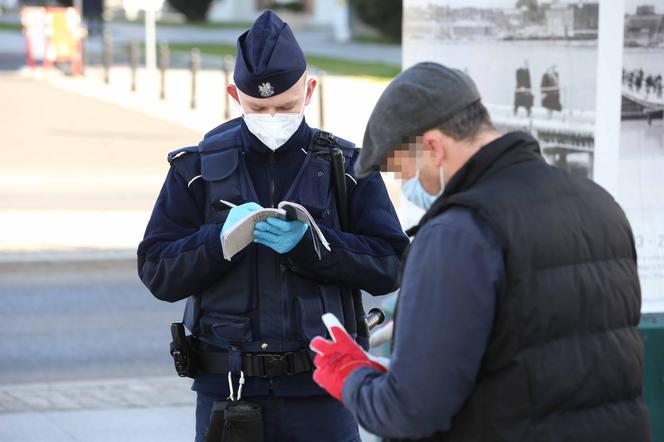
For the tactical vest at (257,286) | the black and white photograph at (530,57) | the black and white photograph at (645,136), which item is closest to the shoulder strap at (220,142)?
the tactical vest at (257,286)

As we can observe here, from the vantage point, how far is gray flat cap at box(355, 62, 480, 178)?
2598 mm

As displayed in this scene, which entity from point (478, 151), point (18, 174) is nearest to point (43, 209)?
point (18, 174)

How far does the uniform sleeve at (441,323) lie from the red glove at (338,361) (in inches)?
9.1

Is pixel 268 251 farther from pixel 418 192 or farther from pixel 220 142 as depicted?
pixel 418 192

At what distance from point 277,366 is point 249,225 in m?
0.42

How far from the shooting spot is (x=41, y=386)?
23.4ft

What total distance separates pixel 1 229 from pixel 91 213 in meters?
1.14

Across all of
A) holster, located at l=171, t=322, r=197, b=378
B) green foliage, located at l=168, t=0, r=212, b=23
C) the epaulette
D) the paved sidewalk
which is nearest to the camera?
holster, located at l=171, t=322, r=197, b=378

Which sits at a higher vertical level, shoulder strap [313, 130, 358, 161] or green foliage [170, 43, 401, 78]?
shoulder strap [313, 130, 358, 161]

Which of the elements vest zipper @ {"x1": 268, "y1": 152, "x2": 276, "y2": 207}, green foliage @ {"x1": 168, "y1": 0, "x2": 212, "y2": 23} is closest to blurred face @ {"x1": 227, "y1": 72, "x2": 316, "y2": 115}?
vest zipper @ {"x1": 268, "y1": 152, "x2": 276, "y2": 207}

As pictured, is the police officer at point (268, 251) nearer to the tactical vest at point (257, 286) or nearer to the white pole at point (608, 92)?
the tactical vest at point (257, 286)

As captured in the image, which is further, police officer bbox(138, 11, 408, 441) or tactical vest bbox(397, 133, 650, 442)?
police officer bbox(138, 11, 408, 441)

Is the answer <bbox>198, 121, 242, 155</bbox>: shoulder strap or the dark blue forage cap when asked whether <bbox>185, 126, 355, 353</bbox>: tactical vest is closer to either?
<bbox>198, 121, 242, 155</bbox>: shoulder strap

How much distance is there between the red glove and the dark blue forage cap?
1003mm
